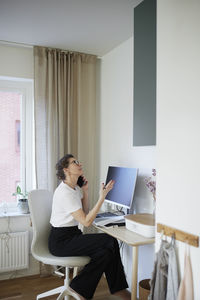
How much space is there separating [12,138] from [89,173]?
38.7 inches

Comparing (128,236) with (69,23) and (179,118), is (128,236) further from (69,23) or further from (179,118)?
(69,23)

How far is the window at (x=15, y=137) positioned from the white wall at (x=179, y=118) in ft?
7.02

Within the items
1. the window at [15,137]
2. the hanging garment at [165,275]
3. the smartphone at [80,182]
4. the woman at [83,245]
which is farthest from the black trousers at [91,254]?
the window at [15,137]

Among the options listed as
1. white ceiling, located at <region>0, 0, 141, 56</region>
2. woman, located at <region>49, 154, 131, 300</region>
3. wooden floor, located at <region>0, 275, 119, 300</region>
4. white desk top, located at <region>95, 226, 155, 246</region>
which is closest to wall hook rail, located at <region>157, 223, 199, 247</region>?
white desk top, located at <region>95, 226, 155, 246</region>

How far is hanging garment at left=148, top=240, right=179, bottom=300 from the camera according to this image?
174 centimetres

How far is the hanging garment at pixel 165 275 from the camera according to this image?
68.4 inches

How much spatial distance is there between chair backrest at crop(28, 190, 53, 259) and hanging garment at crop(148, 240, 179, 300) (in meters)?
1.18

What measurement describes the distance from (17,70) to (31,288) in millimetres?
2296

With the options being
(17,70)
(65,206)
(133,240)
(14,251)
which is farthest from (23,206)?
(133,240)

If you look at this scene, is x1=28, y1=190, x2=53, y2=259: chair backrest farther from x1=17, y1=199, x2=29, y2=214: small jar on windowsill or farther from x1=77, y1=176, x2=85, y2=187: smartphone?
x1=17, y1=199, x2=29, y2=214: small jar on windowsill

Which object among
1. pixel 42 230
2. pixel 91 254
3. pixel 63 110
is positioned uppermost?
pixel 63 110

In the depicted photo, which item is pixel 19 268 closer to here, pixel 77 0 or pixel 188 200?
pixel 188 200

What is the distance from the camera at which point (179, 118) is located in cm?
178

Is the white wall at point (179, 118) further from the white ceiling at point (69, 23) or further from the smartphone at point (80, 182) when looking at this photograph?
the smartphone at point (80, 182)
